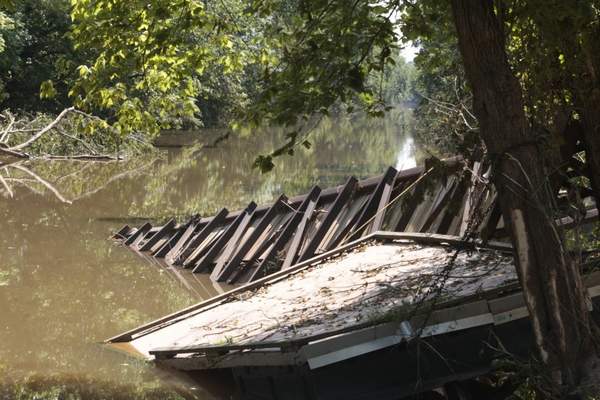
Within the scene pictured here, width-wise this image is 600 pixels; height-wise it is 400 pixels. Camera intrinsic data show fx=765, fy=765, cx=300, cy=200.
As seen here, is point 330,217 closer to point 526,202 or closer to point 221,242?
point 221,242

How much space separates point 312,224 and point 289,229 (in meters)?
0.43

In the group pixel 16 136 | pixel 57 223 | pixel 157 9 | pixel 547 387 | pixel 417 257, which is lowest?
pixel 547 387

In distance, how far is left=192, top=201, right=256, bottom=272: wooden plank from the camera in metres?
13.4

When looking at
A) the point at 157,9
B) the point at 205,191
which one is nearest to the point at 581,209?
the point at 157,9

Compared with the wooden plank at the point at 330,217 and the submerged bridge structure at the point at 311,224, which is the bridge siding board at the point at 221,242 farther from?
the wooden plank at the point at 330,217

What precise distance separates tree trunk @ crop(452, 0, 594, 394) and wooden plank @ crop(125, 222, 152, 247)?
39.2 feet

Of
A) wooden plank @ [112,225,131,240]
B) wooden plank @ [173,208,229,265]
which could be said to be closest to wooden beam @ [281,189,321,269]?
wooden plank @ [173,208,229,265]

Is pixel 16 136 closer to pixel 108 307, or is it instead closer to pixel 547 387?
pixel 108 307

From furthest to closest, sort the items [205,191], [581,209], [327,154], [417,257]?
1. [327,154]
2. [205,191]
3. [417,257]
4. [581,209]

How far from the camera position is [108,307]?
11281 mm

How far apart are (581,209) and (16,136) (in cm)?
2520

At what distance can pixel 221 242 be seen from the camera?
44.6 feet

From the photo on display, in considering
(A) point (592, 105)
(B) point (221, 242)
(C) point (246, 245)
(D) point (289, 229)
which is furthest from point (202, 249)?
(A) point (592, 105)

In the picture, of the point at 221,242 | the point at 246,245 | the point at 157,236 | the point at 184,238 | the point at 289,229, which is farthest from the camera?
the point at 157,236
